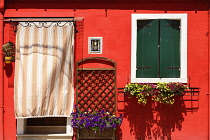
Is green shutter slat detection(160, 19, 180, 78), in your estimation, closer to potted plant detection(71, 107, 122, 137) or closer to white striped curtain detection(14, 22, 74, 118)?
potted plant detection(71, 107, 122, 137)

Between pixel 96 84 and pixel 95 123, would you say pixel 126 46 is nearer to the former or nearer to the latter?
pixel 96 84

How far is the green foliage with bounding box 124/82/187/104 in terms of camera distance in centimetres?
570

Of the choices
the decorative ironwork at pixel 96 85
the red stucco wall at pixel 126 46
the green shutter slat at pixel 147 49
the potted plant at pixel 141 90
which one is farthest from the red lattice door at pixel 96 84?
the green shutter slat at pixel 147 49

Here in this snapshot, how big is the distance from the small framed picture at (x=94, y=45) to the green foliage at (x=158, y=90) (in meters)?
1.22

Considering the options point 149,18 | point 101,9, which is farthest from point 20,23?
point 149,18

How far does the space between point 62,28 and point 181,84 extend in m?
3.32

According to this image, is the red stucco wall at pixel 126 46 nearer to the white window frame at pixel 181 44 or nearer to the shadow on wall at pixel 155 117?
the shadow on wall at pixel 155 117

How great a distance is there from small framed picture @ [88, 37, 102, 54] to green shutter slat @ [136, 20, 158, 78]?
1.00 meters

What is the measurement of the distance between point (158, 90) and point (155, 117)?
2.55ft

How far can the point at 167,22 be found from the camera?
6098mm

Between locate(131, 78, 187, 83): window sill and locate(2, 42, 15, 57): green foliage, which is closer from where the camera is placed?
locate(2, 42, 15, 57): green foliage

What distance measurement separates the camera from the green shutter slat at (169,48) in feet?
19.9

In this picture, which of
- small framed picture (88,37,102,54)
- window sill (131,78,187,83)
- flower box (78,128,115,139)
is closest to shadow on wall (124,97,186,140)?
window sill (131,78,187,83)

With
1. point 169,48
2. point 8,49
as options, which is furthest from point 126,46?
point 8,49
